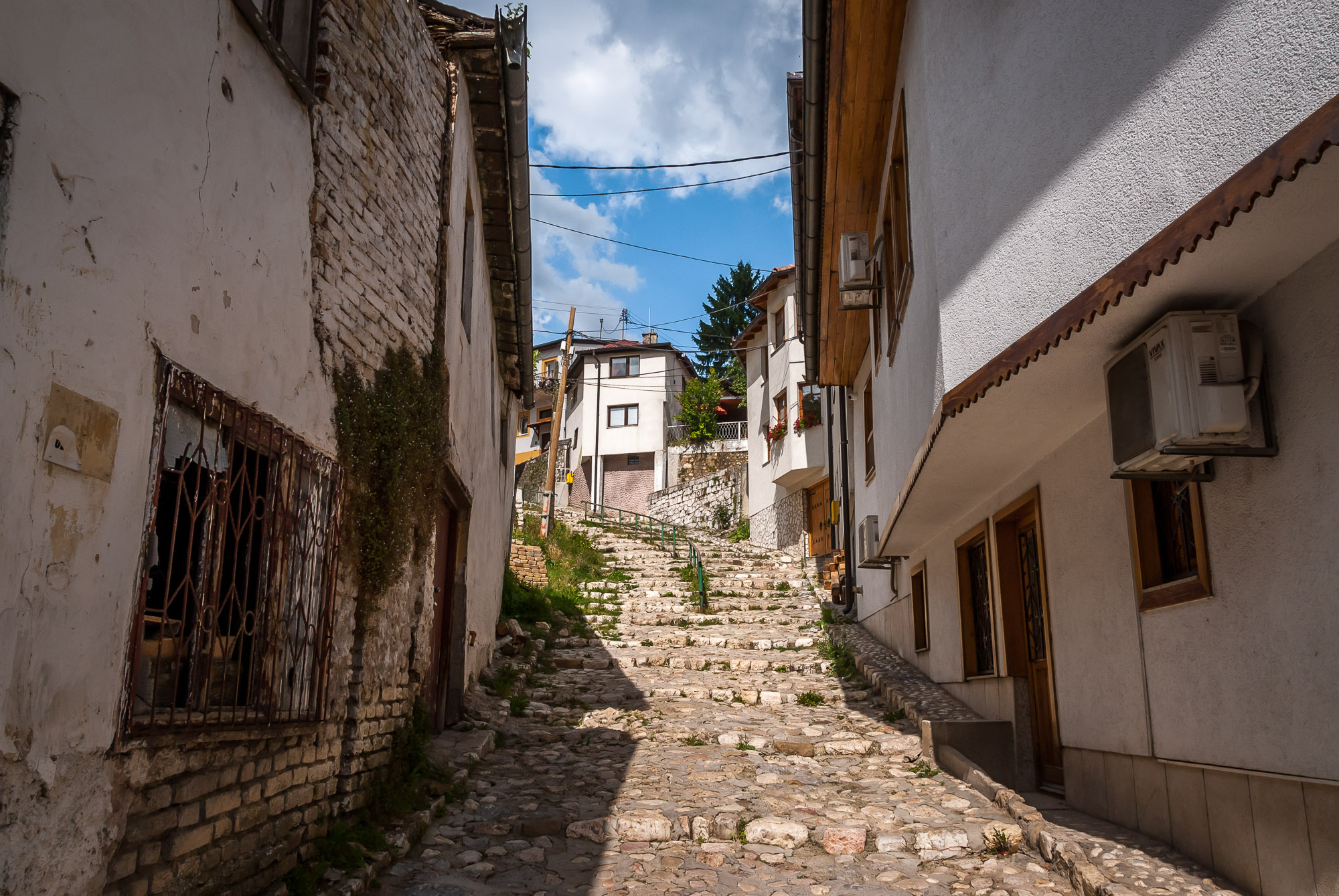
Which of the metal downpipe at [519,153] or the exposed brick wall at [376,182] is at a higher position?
the metal downpipe at [519,153]

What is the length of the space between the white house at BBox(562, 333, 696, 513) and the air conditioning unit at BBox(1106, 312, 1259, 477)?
32.8 metres

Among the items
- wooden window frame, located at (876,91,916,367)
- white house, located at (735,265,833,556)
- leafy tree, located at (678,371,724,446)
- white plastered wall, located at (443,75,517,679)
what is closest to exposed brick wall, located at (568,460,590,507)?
leafy tree, located at (678,371,724,446)

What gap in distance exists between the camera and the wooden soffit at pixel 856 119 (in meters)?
6.71

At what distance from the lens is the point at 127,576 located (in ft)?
10.7

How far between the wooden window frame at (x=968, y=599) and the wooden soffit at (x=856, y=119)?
3.39 metres

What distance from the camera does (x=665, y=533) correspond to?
2591 cm

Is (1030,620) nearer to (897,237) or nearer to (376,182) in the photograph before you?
(897,237)

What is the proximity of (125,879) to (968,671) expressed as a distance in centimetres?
709

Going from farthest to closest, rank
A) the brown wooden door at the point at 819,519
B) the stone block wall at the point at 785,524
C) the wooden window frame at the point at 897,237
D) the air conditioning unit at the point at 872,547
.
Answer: the stone block wall at the point at 785,524 < the brown wooden door at the point at 819,519 < the air conditioning unit at the point at 872,547 < the wooden window frame at the point at 897,237

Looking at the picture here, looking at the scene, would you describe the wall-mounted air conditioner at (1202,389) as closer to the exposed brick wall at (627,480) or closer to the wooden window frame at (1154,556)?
the wooden window frame at (1154,556)

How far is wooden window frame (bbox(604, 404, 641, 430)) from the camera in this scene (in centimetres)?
3862

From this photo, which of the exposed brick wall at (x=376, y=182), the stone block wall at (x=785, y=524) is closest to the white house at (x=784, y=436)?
the stone block wall at (x=785, y=524)

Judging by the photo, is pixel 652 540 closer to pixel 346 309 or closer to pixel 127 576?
pixel 346 309

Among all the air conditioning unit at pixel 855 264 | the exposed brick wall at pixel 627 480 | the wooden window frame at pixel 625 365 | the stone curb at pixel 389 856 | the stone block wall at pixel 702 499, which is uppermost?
Answer: the wooden window frame at pixel 625 365
